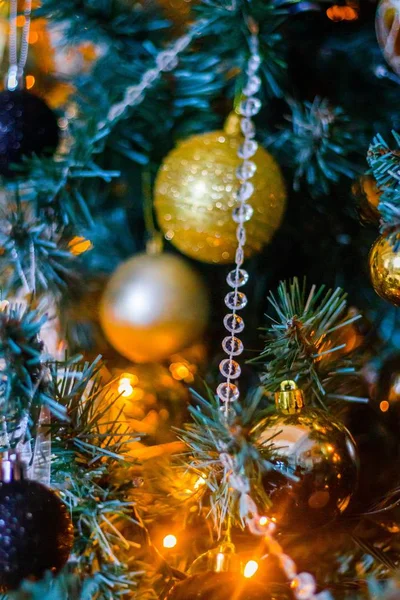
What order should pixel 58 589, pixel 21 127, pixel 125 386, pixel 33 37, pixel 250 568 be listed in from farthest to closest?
pixel 33 37 < pixel 125 386 < pixel 21 127 < pixel 250 568 < pixel 58 589

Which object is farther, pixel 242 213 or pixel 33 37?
pixel 33 37

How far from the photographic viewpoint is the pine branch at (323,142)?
1.80 feet

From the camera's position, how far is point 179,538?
52 centimetres

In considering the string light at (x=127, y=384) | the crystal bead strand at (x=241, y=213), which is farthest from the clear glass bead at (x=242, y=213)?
the string light at (x=127, y=384)

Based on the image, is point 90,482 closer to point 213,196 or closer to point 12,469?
point 12,469

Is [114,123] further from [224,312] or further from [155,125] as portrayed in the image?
[224,312]

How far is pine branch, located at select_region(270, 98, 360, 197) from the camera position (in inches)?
21.6

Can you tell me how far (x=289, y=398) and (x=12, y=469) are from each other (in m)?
0.21

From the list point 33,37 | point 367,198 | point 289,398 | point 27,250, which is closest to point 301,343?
point 289,398

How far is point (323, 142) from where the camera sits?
0.55 metres

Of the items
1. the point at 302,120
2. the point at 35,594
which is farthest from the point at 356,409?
the point at 35,594

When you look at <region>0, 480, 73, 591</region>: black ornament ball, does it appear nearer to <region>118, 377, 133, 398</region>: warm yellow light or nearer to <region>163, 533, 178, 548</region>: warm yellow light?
<region>163, 533, 178, 548</region>: warm yellow light

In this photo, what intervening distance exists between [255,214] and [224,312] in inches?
6.5

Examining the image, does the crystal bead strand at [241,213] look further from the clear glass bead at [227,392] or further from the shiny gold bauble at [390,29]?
the shiny gold bauble at [390,29]
